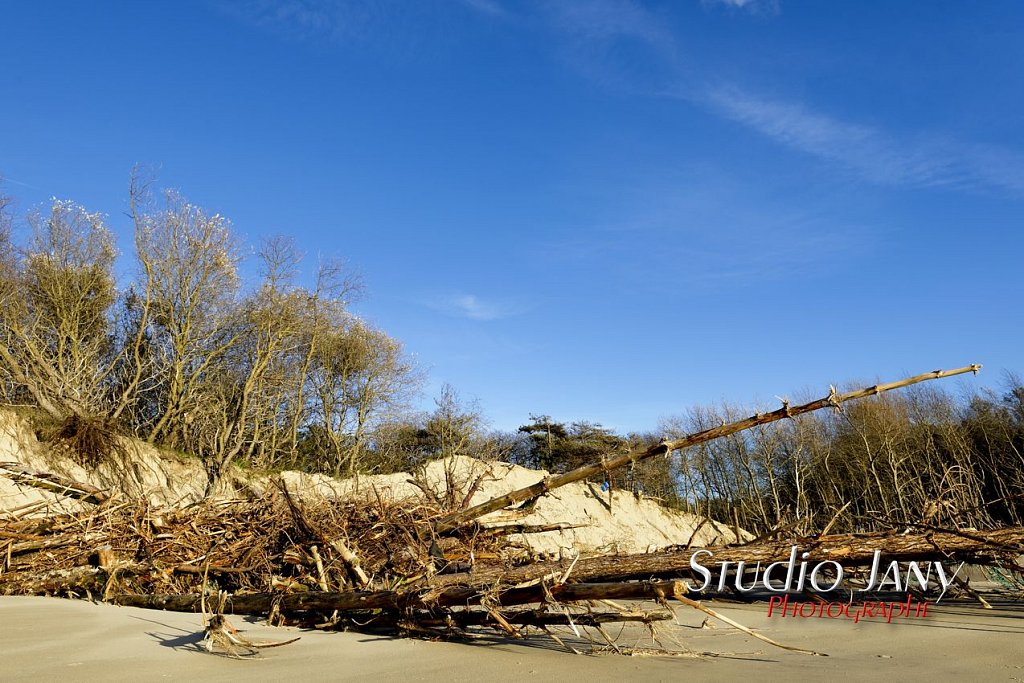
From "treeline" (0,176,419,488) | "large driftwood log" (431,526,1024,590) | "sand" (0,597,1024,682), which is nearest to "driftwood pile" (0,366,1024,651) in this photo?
"large driftwood log" (431,526,1024,590)

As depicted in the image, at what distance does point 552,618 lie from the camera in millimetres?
3605

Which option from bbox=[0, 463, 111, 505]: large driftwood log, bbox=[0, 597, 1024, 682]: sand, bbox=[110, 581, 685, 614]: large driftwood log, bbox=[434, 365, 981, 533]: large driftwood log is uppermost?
bbox=[0, 463, 111, 505]: large driftwood log

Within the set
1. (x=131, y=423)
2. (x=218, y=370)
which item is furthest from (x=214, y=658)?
(x=218, y=370)

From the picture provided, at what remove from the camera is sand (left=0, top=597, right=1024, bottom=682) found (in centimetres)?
301

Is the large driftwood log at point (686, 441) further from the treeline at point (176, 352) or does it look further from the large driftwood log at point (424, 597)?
the treeline at point (176, 352)

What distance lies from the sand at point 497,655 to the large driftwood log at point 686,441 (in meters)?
1.13

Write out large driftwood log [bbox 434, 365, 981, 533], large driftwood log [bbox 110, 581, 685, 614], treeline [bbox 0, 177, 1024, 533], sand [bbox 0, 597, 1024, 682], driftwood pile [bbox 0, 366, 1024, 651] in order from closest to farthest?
sand [bbox 0, 597, 1024, 682], large driftwood log [bbox 110, 581, 685, 614], driftwood pile [bbox 0, 366, 1024, 651], large driftwood log [bbox 434, 365, 981, 533], treeline [bbox 0, 177, 1024, 533]

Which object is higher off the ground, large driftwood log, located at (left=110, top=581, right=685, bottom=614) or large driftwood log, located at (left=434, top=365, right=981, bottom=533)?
large driftwood log, located at (left=434, top=365, right=981, bottom=533)

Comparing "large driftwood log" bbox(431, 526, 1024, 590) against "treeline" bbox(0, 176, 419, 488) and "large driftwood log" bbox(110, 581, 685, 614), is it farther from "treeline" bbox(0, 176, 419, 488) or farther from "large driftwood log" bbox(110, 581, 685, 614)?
"treeline" bbox(0, 176, 419, 488)

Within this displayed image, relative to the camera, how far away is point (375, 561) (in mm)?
5617

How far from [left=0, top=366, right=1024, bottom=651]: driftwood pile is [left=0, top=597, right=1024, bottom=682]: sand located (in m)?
0.20

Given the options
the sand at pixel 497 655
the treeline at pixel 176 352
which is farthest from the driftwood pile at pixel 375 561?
the treeline at pixel 176 352

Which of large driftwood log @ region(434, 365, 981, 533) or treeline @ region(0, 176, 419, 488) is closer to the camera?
large driftwood log @ region(434, 365, 981, 533)

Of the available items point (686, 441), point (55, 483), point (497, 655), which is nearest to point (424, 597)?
point (497, 655)
